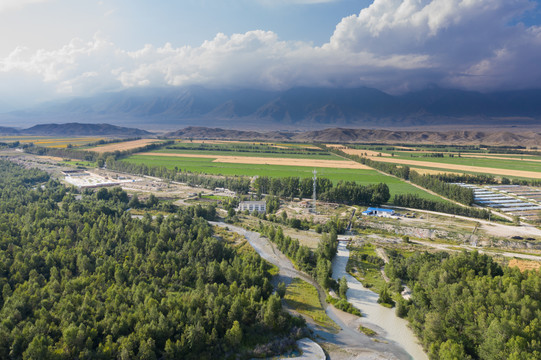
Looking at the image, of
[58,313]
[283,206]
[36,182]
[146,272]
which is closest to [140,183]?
[36,182]

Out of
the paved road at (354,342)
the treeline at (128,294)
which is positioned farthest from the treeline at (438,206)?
the treeline at (128,294)

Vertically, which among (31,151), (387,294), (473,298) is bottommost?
(387,294)

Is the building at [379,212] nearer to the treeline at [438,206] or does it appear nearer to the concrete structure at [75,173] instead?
the treeline at [438,206]

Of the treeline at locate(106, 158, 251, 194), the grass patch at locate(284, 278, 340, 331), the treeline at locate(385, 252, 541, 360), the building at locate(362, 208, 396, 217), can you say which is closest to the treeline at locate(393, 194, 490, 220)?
the building at locate(362, 208, 396, 217)

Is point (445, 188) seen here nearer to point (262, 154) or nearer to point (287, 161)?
point (287, 161)

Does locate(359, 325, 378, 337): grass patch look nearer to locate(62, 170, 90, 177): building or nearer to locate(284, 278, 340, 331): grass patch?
locate(284, 278, 340, 331): grass patch

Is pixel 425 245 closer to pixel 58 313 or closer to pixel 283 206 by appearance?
pixel 283 206

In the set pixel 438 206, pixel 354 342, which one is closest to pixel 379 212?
pixel 438 206
